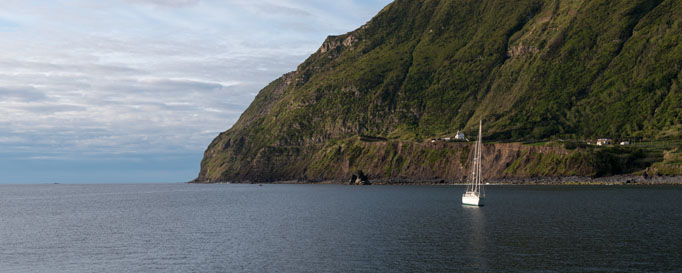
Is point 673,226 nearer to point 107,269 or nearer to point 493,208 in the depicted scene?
point 493,208

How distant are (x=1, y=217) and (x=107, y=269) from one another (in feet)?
296

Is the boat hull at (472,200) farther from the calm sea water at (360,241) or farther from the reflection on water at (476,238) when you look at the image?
the reflection on water at (476,238)

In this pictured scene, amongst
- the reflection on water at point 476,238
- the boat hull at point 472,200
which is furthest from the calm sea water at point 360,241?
the boat hull at point 472,200

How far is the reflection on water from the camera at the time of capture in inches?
2544

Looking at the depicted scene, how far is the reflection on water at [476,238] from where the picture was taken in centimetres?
6462

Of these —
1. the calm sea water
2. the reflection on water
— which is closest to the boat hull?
the calm sea water

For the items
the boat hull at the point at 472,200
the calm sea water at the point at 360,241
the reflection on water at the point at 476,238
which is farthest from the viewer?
the boat hull at the point at 472,200

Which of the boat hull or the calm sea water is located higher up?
the boat hull

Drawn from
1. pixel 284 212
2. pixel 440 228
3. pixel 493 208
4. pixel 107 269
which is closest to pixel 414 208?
pixel 493 208

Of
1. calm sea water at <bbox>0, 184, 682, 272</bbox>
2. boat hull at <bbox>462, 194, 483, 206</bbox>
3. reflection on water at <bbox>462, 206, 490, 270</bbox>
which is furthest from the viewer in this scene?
boat hull at <bbox>462, 194, 483, 206</bbox>

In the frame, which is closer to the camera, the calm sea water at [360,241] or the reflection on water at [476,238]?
the calm sea water at [360,241]

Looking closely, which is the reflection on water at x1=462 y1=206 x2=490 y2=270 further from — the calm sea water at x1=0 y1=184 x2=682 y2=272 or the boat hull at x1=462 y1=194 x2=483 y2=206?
the boat hull at x1=462 y1=194 x2=483 y2=206

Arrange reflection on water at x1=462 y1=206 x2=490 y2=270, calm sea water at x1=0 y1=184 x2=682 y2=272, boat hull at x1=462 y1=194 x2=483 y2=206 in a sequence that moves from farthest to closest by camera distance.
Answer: boat hull at x1=462 y1=194 x2=483 y2=206 < reflection on water at x1=462 y1=206 x2=490 y2=270 < calm sea water at x1=0 y1=184 x2=682 y2=272

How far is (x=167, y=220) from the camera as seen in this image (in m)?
119
